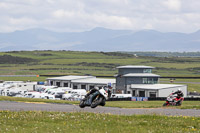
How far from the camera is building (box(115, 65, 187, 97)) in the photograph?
80.5 metres

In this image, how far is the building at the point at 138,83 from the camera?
80.5 m

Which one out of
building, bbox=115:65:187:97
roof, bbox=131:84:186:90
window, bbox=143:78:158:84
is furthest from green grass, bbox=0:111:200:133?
window, bbox=143:78:158:84

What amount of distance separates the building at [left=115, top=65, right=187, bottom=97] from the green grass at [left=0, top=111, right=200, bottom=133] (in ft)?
190

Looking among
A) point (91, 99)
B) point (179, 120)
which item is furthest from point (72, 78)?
point (179, 120)

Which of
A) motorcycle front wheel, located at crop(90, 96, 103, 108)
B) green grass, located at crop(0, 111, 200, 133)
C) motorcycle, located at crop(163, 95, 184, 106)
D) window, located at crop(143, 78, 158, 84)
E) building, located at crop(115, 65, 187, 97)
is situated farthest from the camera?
window, located at crop(143, 78, 158, 84)

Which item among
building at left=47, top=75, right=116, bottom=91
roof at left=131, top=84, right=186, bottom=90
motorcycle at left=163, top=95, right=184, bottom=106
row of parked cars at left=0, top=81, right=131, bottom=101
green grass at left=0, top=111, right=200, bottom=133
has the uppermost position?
building at left=47, top=75, right=116, bottom=91

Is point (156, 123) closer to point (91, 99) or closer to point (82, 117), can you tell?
point (82, 117)

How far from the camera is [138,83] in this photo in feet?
281

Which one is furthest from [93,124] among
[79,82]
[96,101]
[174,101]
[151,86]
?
[79,82]

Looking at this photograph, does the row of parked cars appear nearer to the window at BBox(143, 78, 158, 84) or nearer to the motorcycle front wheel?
the window at BBox(143, 78, 158, 84)

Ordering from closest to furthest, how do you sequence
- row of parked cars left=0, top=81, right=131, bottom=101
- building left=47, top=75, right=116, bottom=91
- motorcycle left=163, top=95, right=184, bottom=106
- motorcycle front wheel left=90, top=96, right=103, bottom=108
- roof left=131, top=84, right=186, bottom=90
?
motorcycle front wheel left=90, top=96, right=103, bottom=108
motorcycle left=163, top=95, right=184, bottom=106
row of parked cars left=0, top=81, right=131, bottom=101
roof left=131, top=84, right=186, bottom=90
building left=47, top=75, right=116, bottom=91

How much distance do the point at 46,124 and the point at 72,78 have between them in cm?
8097

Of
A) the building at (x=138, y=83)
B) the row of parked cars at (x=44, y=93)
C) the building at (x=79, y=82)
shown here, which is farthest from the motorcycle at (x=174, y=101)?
the building at (x=79, y=82)

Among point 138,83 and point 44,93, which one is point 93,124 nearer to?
point 44,93
